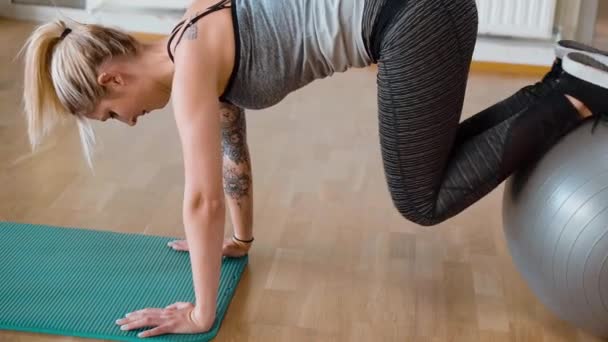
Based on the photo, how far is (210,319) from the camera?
1867 millimetres

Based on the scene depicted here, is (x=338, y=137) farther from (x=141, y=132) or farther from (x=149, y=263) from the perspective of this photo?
(x=149, y=263)

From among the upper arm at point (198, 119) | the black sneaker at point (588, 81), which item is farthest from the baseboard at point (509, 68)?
the upper arm at point (198, 119)

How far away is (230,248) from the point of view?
87.9 inches

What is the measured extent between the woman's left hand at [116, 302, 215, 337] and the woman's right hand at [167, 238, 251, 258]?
0.33m

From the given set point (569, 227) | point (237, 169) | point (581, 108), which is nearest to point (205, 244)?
point (237, 169)

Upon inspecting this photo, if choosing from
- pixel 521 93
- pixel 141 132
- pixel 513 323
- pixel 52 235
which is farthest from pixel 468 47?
pixel 141 132

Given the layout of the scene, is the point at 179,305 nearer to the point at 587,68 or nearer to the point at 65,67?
the point at 65,67

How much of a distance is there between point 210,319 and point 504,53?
2.75 metres

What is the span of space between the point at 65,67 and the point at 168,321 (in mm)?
613

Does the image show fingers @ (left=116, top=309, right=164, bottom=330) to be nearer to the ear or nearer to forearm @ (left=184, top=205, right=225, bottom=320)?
forearm @ (left=184, top=205, right=225, bottom=320)

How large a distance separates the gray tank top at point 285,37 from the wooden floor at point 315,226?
60 centimetres

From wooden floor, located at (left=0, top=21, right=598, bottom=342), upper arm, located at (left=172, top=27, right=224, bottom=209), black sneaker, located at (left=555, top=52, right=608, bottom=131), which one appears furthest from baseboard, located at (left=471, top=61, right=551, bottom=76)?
upper arm, located at (left=172, top=27, right=224, bottom=209)

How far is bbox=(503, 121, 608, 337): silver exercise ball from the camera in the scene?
1.71 m

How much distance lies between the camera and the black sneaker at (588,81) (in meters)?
1.77
